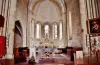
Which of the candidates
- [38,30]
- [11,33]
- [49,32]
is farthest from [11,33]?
[49,32]

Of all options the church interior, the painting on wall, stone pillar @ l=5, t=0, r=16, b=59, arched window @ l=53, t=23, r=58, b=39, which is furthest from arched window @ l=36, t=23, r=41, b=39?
the painting on wall

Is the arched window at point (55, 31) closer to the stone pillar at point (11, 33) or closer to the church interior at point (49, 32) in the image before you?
the church interior at point (49, 32)

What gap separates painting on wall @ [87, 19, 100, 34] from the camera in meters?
8.65

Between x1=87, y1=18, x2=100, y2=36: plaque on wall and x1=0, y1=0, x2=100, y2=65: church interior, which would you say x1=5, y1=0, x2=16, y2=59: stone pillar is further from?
x1=87, y1=18, x2=100, y2=36: plaque on wall

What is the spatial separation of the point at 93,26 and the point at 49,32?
18300 mm

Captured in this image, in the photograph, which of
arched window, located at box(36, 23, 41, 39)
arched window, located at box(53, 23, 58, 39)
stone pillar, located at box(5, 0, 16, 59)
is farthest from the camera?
arched window, located at box(53, 23, 58, 39)

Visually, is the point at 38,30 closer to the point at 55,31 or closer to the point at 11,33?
the point at 55,31

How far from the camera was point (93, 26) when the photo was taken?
8.80 metres

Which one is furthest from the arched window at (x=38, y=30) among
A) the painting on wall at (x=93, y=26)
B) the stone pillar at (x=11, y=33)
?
the painting on wall at (x=93, y=26)

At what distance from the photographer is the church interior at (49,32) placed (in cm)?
Result: 888

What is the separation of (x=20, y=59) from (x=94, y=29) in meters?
5.50

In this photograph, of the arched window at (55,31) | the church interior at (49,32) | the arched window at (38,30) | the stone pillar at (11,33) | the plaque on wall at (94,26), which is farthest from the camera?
the arched window at (55,31)

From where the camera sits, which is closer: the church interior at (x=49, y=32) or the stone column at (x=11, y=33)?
the church interior at (x=49, y=32)

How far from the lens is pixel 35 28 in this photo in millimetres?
25766
